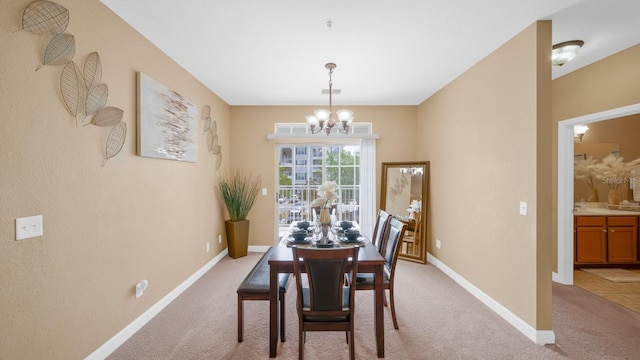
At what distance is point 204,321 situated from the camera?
2.58 metres

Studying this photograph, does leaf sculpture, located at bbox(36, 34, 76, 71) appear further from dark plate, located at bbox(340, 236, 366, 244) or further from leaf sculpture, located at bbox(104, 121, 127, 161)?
dark plate, located at bbox(340, 236, 366, 244)

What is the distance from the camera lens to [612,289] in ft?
10.7

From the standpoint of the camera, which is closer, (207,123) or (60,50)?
(60,50)

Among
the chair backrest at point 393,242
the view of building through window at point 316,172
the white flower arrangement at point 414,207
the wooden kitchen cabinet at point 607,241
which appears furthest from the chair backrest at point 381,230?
the wooden kitchen cabinet at point 607,241

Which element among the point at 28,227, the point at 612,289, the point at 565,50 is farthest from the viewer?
the point at 612,289

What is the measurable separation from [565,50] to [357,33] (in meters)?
2.08

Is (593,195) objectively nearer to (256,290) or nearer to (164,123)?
(256,290)

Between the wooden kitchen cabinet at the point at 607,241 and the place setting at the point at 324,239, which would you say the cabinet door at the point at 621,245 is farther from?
the place setting at the point at 324,239

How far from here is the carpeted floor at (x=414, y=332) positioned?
2.12 metres

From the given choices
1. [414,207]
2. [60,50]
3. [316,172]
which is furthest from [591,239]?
[60,50]

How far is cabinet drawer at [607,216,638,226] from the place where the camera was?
12.7 ft

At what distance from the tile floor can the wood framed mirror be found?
190 centimetres

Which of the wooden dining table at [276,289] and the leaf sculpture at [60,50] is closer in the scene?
the leaf sculpture at [60,50]

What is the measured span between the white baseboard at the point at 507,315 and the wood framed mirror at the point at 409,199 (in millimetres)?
630
